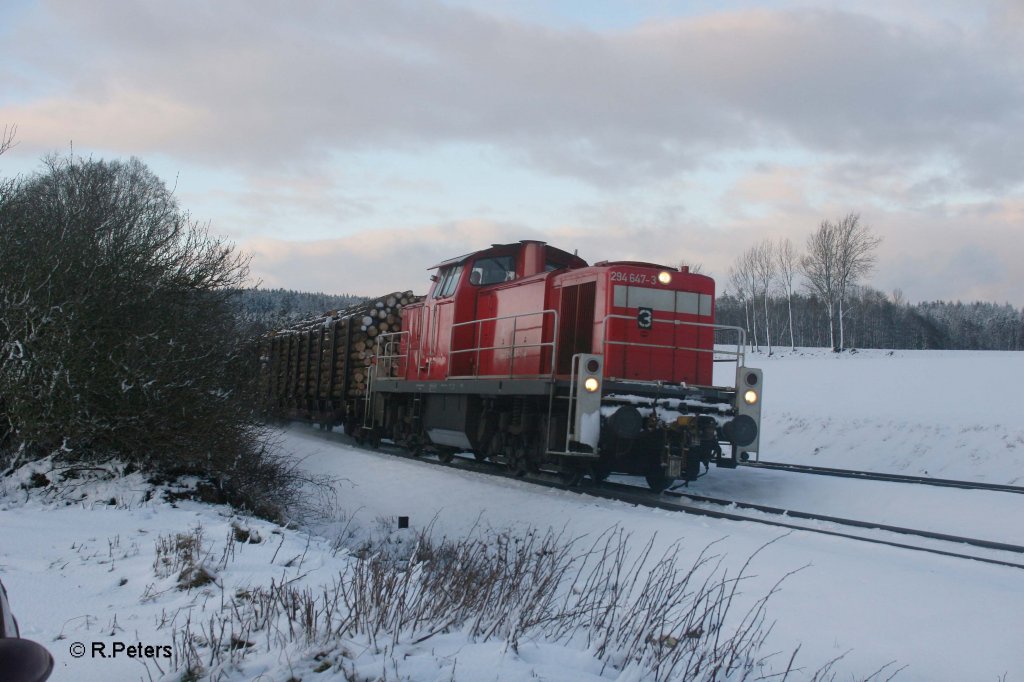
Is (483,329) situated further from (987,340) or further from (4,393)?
(987,340)

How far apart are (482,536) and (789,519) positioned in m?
3.44

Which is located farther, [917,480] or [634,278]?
[917,480]

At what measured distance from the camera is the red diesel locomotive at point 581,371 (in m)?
10.2

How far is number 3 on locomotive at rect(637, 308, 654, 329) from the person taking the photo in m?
11.1

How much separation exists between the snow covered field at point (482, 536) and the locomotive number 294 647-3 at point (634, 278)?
2.98 meters

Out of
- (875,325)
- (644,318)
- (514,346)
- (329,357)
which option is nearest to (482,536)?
(514,346)

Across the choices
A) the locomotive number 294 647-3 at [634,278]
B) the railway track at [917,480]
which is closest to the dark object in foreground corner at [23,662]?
the locomotive number 294 647-3 at [634,278]

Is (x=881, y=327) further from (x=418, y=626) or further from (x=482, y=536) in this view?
(x=418, y=626)

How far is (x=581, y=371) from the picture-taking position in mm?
9844

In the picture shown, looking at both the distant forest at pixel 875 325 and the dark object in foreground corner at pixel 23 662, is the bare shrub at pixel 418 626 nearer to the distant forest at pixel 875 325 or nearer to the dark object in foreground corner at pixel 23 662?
the dark object in foreground corner at pixel 23 662

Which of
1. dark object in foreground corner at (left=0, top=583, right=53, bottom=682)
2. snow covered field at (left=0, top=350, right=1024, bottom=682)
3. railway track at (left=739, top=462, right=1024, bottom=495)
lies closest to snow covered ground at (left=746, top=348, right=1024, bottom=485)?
snow covered field at (left=0, top=350, right=1024, bottom=682)

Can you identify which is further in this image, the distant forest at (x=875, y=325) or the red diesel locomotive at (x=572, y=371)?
the distant forest at (x=875, y=325)

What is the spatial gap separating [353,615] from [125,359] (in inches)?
235

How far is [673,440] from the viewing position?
10.3 metres
